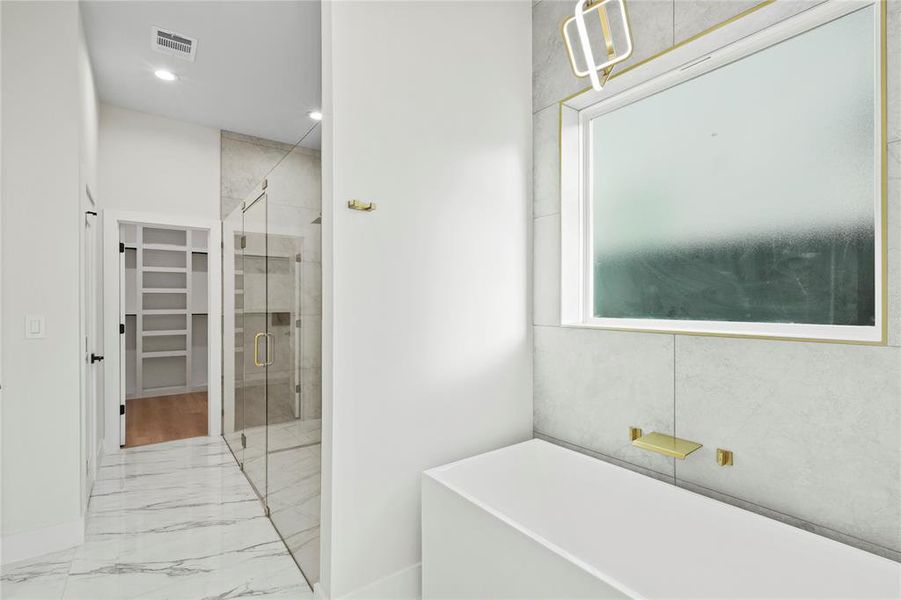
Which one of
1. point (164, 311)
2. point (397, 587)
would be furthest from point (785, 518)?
point (164, 311)

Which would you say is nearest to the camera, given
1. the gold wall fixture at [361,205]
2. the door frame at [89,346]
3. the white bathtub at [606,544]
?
the white bathtub at [606,544]

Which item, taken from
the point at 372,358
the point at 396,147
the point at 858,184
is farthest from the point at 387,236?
the point at 858,184

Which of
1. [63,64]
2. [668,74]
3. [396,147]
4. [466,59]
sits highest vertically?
[63,64]

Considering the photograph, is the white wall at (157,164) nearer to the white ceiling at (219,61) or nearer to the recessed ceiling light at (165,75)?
the white ceiling at (219,61)

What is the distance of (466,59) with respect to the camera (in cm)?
183

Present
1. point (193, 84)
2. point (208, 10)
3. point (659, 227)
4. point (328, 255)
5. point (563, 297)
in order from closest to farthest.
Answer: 1. point (328, 255)
2. point (659, 227)
3. point (563, 297)
4. point (208, 10)
5. point (193, 84)

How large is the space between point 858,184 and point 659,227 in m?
0.60

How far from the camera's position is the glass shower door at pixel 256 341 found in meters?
2.42

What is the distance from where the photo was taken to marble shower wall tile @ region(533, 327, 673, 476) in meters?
Result: 1.57

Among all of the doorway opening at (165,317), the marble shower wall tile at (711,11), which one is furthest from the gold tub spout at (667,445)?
the doorway opening at (165,317)

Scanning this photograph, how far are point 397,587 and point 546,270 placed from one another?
146 cm

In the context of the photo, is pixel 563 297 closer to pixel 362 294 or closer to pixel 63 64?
pixel 362 294

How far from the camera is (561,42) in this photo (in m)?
1.91

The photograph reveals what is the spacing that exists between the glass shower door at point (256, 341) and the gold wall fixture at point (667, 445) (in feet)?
6.20
